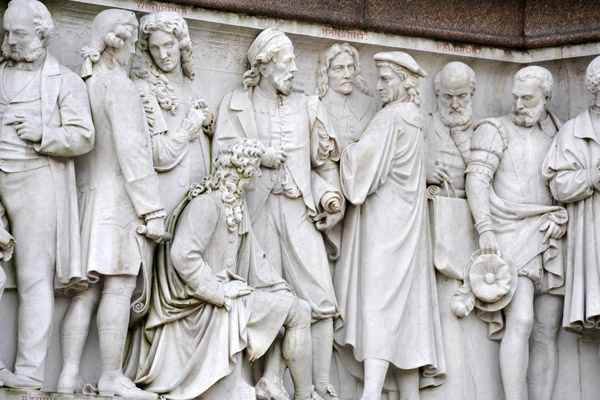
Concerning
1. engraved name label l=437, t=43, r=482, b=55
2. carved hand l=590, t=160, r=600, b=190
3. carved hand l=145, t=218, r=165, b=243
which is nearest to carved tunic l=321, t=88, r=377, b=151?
engraved name label l=437, t=43, r=482, b=55

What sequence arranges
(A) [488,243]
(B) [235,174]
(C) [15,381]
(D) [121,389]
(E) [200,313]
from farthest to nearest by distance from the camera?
(A) [488,243] → (B) [235,174] → (E) [200,313] → (D) [121,389] → (C) [15,381]

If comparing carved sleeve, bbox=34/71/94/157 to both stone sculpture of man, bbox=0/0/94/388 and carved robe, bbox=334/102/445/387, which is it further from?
carved robe, bbox=334/102/445/387

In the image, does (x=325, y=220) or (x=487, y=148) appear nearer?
(x=325, y=220)

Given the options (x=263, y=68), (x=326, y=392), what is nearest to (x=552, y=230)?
(x=326, y=392)

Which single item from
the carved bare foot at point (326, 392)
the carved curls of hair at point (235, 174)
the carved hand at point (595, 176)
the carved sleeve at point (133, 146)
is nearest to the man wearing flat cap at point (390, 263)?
the carved bare foot at point (326, 392)

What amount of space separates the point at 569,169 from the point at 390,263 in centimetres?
172

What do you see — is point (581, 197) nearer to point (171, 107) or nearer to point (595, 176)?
point (595, 176)

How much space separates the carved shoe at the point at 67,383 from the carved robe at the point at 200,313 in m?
0.47

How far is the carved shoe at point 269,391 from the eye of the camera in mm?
12719

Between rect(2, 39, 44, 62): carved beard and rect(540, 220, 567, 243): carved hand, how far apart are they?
4.37 meters

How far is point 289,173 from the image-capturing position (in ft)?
43.9

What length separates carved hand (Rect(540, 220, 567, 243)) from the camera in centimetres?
1384

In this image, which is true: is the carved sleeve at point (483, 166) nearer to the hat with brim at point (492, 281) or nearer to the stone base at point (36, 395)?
the hat with brim at point (492, 281)

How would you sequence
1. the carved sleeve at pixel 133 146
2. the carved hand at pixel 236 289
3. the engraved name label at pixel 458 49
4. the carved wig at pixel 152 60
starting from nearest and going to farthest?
the carved sleeve at pixel 133 146
the carved hand at pixel 236 289
the carved wig at pixel 152 60
the engraved name label at pixel 458 49
